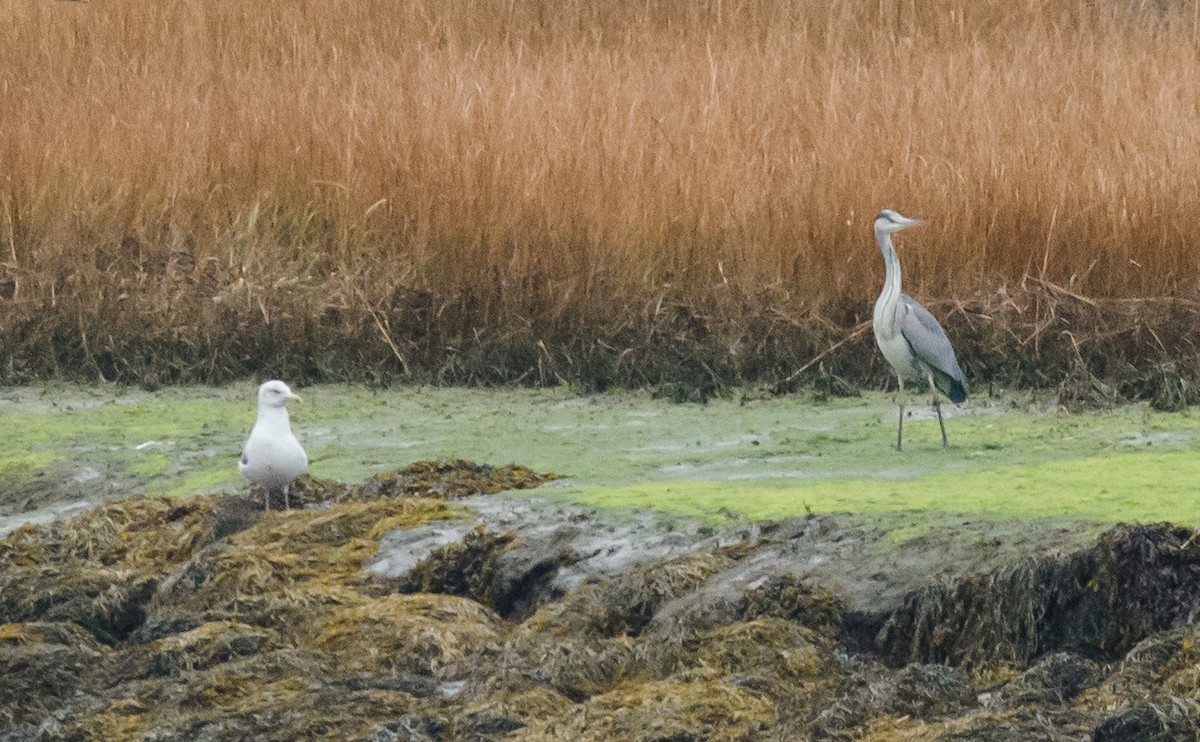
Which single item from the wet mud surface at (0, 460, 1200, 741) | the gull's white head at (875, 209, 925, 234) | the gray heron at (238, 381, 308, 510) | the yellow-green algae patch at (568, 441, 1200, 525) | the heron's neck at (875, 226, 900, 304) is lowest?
the wet mud surface at (0, 460, 1200, 741)

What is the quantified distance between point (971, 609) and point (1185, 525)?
0.64 m

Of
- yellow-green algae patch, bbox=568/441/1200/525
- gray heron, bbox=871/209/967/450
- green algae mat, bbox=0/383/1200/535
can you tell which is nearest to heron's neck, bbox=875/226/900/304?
gray heron, bbox=871/209/967/450

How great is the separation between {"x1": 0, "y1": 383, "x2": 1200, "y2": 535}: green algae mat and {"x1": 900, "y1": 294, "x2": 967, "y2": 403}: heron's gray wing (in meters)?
0.18

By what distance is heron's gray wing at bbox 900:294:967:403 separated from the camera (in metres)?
6.79

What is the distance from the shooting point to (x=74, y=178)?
30.2 feet

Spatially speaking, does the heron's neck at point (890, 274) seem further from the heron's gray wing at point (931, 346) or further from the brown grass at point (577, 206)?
the brown grass at point (577, 206)

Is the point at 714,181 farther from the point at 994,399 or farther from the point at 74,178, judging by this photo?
the point at 74,178

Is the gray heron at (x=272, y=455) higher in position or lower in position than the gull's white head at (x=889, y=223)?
lower

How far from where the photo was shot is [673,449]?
6891 millimetres

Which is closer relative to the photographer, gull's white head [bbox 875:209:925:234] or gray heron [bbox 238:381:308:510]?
gray heron [bbox 238:381:308:510]

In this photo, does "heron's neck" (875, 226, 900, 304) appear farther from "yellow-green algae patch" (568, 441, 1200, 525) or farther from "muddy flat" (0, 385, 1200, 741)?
"yellow-green algae patch" (568, 441, 1200, 525)

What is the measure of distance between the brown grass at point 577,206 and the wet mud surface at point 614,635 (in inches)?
102

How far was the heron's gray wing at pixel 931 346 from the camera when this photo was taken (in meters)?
6.79

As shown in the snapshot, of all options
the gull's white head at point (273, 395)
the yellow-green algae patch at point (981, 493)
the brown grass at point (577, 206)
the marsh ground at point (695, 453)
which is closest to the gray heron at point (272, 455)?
the gull's white head at point (273, 395)
